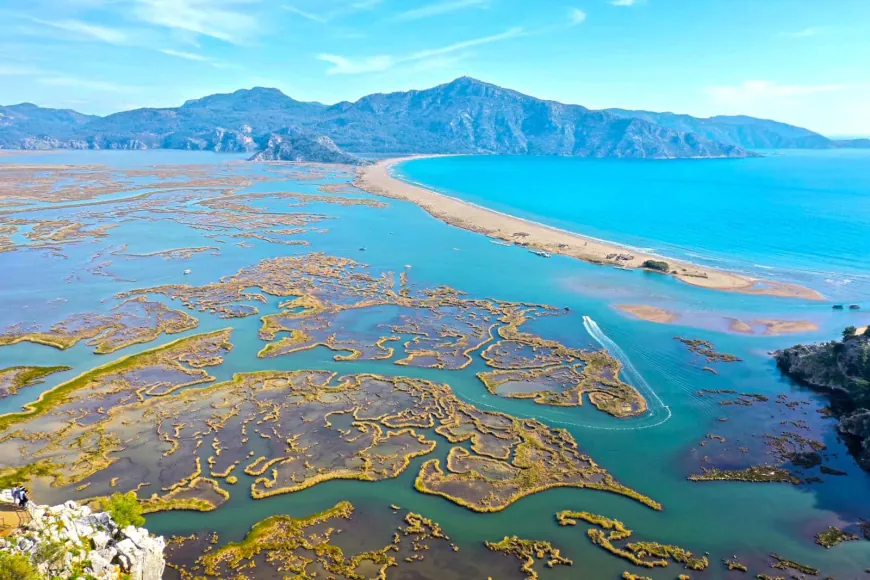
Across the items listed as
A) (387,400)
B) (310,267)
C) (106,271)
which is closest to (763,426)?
(387,400)

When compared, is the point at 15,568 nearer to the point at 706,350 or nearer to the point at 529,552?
the point at 529,552

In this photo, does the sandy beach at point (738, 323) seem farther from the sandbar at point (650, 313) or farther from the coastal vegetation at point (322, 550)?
the coastal vegetation at point (322, 550)

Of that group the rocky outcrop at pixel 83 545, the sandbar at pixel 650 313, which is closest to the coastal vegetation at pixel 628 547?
the rocky outcrop at pixel 83 545

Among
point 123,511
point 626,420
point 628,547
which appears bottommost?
point 628,547

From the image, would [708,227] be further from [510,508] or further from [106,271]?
[106,271]

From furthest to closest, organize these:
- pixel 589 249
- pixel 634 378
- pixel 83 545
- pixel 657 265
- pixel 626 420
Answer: pixel 589 249, pixel 657 265, pixel 634 378, pixel 626 420, pixel 83 545

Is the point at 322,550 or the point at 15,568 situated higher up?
the point at 15,568

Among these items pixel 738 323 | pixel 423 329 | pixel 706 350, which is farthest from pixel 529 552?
pixel 738 323

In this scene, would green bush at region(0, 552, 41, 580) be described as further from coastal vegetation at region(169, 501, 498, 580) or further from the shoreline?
the shoreline
